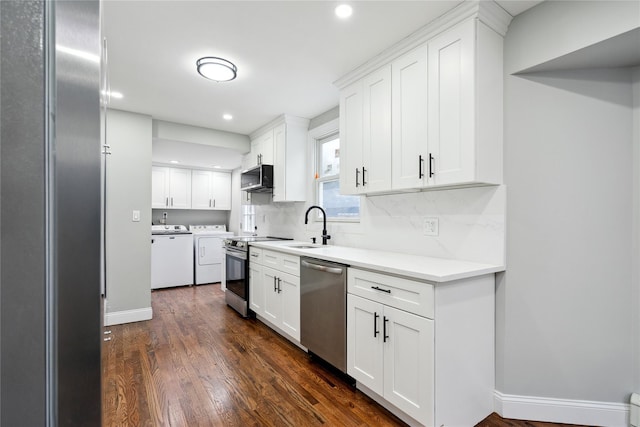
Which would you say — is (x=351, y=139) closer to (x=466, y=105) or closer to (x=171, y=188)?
(x=466, y=105)

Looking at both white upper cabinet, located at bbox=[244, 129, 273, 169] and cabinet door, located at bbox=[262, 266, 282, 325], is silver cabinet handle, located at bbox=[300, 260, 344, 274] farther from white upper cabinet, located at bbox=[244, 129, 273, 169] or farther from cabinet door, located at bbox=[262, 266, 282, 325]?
white upper cabinet, located at bbox=[244, 129, 273, 169]

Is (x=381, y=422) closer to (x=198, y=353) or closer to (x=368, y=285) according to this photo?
(x=368, y=285)

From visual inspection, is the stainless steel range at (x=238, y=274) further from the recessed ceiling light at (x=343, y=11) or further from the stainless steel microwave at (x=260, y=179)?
the recessed ceiling light at (x=343, y=11)

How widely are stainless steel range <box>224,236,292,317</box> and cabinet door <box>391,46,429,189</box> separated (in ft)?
6.86

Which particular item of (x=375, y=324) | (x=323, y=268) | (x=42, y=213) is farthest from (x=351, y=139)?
(x=42, y=213)

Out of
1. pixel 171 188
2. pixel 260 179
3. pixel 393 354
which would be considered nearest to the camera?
pixel 393 354

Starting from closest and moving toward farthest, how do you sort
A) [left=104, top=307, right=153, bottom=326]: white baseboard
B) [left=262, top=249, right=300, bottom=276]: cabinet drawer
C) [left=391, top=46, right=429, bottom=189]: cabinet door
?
1. [left=391, top=46, right=429, bottom=189]: cabinet door
2. [left=262, top=249, right=300, bottom=276]: cabinet drawer
3. [left=104, top=307, right=153, bottom=326]: white baseboard

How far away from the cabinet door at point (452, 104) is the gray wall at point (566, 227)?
0.34 meters

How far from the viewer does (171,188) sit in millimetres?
5793

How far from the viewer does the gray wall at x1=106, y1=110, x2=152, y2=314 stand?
133 inches

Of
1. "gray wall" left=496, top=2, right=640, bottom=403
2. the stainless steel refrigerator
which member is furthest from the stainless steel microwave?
the stainless steel refrigerator

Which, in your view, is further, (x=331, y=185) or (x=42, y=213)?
(x=331, y=185)

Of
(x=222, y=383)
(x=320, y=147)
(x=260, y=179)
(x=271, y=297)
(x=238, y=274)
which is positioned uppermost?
(x=320, y=147)

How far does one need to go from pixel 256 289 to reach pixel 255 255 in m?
0.38
